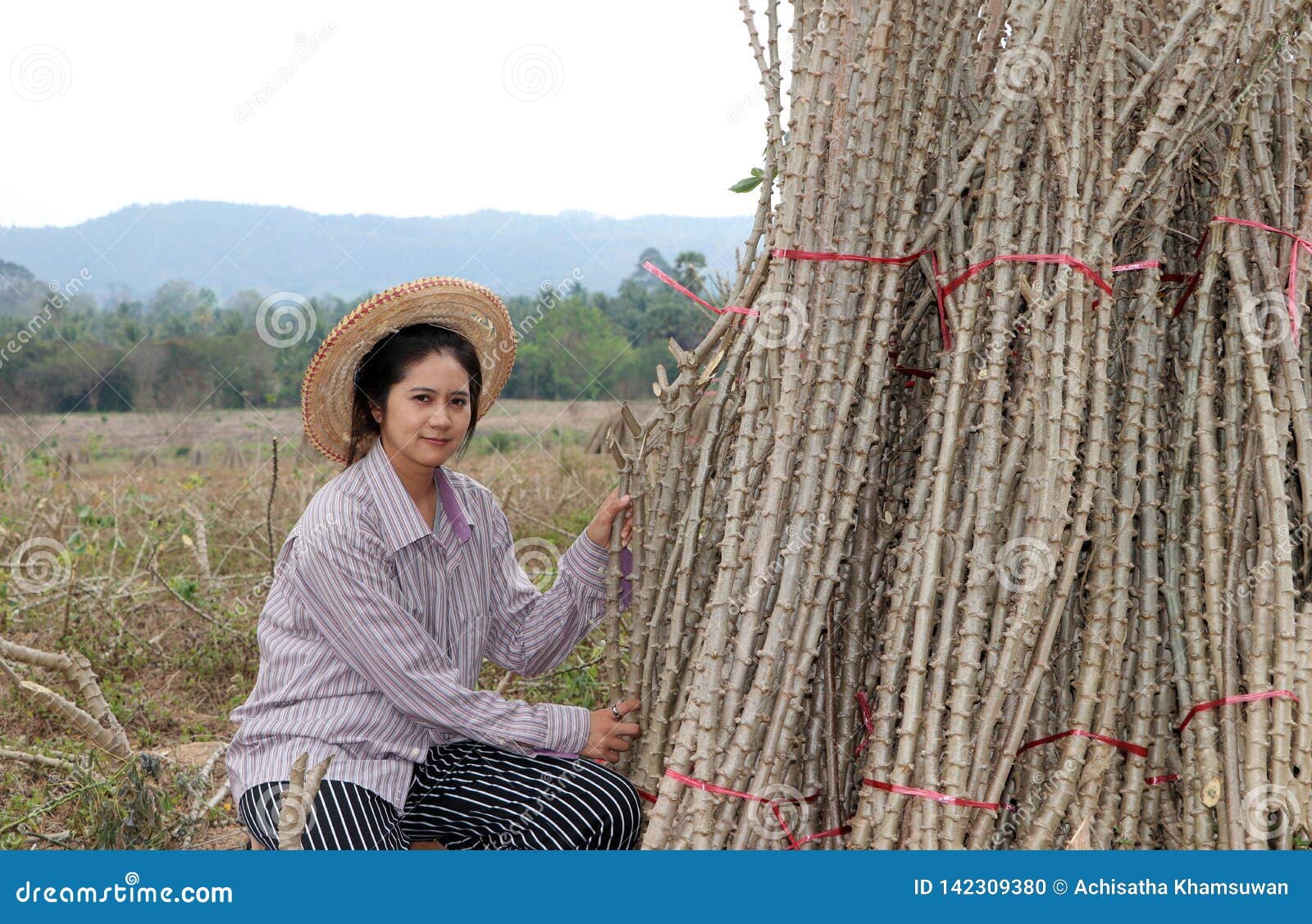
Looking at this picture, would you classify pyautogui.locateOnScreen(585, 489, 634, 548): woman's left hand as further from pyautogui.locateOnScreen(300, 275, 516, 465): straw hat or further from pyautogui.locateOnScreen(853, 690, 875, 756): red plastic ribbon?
pyautogui.locateOnScreen(853, 690, 875, 756): red plastic ribbon

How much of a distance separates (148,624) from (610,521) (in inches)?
126

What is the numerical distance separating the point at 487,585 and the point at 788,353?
897 millimetres

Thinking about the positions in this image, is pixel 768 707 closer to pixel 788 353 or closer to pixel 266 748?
pixel 788 353

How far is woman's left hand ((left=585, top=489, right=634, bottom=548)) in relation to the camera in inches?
99.1

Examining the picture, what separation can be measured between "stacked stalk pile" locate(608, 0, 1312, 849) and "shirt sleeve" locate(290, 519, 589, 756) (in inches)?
15.5

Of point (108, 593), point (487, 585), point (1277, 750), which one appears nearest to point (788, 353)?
point (487, 585)

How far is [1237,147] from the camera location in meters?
2.36

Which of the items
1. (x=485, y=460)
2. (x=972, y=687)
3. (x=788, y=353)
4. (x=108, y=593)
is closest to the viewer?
(x=972, y=687)

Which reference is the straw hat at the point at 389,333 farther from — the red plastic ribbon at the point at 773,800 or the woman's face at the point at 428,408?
the red plastic ribbon at the point at 773,800

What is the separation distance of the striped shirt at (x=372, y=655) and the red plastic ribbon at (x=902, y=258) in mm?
915

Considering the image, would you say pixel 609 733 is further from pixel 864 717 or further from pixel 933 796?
pixel 933 796

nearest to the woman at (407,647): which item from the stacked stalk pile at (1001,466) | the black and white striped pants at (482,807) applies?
the black and white striped pants at (482,807)

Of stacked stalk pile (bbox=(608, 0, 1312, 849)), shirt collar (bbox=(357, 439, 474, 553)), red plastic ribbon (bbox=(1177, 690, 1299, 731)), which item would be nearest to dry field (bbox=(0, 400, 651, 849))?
shirt collar (bbox=(357, 439, 474, 553))

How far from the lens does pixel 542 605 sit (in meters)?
2.67
